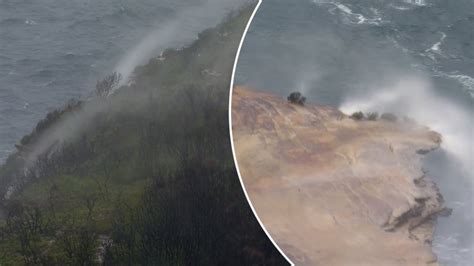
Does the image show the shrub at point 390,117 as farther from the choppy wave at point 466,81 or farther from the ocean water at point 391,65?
the choppy wave at point 466,81

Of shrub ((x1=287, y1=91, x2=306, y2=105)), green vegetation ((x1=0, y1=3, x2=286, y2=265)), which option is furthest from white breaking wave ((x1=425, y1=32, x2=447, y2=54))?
green vegetation ((x1=0, y1=3, x2=286, y2=265))

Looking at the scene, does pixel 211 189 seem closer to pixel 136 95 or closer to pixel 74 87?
pixel 136 95

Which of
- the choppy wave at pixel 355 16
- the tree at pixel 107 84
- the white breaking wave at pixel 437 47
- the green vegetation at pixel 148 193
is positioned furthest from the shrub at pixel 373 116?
the tree at pixel 107 84

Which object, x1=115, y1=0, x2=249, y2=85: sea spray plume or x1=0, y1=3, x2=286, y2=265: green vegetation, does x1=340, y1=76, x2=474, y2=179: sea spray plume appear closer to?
x1=0, y1=3, x2=286, y2=265: green vegetation

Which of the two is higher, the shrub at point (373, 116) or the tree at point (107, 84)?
the shrub at point (373, 116)

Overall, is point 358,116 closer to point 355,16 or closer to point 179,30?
point 355,16
